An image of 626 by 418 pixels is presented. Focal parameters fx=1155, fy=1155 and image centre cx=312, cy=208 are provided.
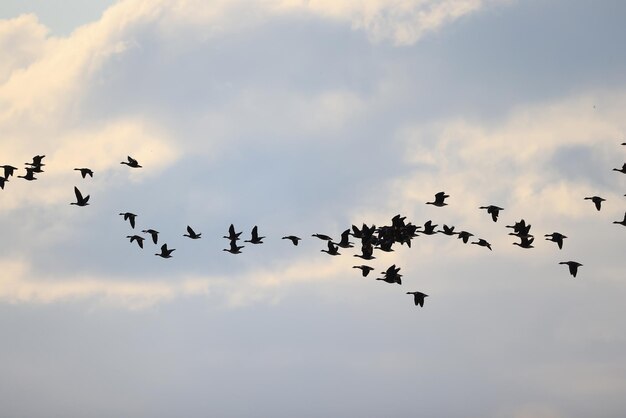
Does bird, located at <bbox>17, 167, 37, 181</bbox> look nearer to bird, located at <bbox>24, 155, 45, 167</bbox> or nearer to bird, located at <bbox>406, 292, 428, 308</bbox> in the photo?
bird, located at <bbox>24, 155, 45, 167</bbox>

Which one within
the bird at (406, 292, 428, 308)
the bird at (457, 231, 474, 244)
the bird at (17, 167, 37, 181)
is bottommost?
the bird at (406, 292, 428, 308)

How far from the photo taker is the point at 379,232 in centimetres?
8256

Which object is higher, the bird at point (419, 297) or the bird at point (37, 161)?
the bird at point (37, 161)

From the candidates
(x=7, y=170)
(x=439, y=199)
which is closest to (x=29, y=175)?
(x=7, y=170)

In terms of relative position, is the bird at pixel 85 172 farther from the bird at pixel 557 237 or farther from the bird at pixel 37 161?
the bird at pixel 557 237

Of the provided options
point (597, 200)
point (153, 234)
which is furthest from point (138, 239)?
point (597, 200)

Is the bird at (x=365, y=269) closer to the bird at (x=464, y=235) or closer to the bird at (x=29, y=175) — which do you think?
the bird at (x=464, y=235)

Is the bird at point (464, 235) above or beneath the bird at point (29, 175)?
beneath

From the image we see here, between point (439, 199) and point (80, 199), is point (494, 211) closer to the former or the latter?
point (439, 199)

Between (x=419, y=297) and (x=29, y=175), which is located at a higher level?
(x=29, y=175)

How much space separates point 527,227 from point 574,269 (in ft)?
18.0

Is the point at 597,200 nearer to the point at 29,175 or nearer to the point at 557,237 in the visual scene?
the point at 557,237

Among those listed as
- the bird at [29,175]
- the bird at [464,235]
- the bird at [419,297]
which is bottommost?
the bird at [419,297]

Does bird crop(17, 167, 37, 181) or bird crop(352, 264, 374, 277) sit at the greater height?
bird crop(17, 167, 37, 181)
